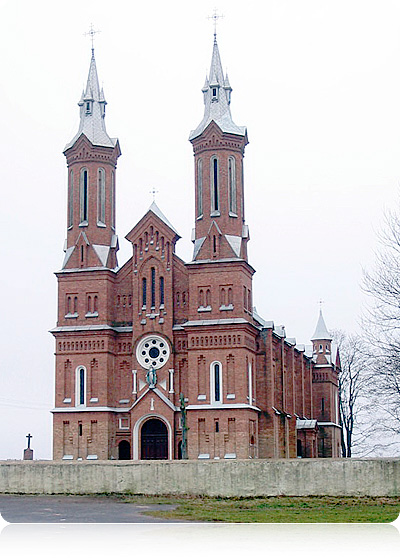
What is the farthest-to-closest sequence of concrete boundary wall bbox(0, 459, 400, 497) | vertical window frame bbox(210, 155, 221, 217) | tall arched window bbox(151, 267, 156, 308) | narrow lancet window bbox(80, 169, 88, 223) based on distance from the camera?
narrow lancet window bbox(80, 169, 88, 223), tall arched window bbox(151, 267, 156, 308), vertical window frame bbox(210, 155, 221, 217), concrete boundary wall bbox(0, 459, 400, 497)

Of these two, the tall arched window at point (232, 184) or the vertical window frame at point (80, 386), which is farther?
the tall arched window at point (232, 184)

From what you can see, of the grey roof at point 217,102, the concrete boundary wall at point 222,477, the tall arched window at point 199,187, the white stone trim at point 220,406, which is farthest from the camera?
the grey roof at point 217,102

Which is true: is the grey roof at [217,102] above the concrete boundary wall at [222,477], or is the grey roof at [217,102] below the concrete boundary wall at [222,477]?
above

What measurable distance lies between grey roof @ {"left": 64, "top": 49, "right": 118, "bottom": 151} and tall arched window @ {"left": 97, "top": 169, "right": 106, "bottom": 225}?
1.64 meters

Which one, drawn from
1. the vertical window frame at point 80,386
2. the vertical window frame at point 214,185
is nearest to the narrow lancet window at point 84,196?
the vertical window frame at point 214,185

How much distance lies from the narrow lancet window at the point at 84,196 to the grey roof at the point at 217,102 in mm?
5950

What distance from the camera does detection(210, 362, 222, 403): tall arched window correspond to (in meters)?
43.1

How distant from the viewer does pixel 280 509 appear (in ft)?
85.4

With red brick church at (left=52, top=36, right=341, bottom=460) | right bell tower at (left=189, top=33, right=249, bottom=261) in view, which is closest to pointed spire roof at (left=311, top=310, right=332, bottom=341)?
red brick church at (left=52, top=36, right=341, bottom=460)

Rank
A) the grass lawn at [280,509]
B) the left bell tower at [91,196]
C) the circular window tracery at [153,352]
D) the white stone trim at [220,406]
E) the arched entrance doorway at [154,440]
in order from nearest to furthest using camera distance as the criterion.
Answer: the grass lawn at [280,509]
the white stone trim at [220,406]
the arched entrance doorway at [154,440]
the circular window tracery at [153,352]
the left bell tower at [91,196]

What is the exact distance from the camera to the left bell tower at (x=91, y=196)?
46.4 metres

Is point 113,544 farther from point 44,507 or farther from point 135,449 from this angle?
point 135,449

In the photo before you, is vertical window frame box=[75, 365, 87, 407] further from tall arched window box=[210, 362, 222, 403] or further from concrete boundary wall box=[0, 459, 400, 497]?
concrete boundary wall box=[0, 459, 400, 497]

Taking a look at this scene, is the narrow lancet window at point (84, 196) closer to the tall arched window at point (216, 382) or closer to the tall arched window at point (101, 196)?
the tall arched window at point (101, 196)
